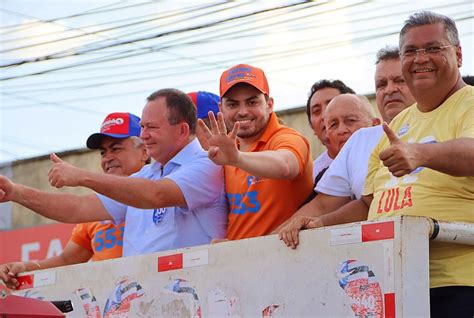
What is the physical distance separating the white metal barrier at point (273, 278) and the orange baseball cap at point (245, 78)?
4.51 feet

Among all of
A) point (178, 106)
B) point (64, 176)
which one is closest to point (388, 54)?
point (178, 106)

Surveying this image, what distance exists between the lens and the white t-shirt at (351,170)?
517cm

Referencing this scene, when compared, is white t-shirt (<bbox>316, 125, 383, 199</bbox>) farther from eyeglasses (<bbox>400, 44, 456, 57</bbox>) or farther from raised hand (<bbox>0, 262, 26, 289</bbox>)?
raised hand (<bbox>0, 262, 26, 289</bbox>)

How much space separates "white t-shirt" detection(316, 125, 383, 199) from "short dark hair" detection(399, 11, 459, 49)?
2.25ft

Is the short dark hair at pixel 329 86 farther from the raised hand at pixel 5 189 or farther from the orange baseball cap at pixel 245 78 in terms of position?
the raised hand at pixel 5 189

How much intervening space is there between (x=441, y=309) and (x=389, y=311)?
0.34 metres

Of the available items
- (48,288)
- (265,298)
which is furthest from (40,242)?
(265,298)

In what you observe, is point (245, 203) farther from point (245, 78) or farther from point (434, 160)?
point (434, 160)

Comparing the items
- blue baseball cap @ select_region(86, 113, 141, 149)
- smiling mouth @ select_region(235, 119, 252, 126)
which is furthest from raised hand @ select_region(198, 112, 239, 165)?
blue baseball cap @ select_region(86, 113, 141, 149)

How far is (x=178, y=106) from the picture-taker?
6.19m

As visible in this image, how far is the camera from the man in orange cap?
5184mm

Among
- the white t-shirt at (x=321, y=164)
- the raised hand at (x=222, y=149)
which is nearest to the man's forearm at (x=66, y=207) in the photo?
the white t-shirt at (x=321, y=164)

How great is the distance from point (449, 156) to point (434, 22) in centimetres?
79

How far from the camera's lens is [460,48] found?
477cm
